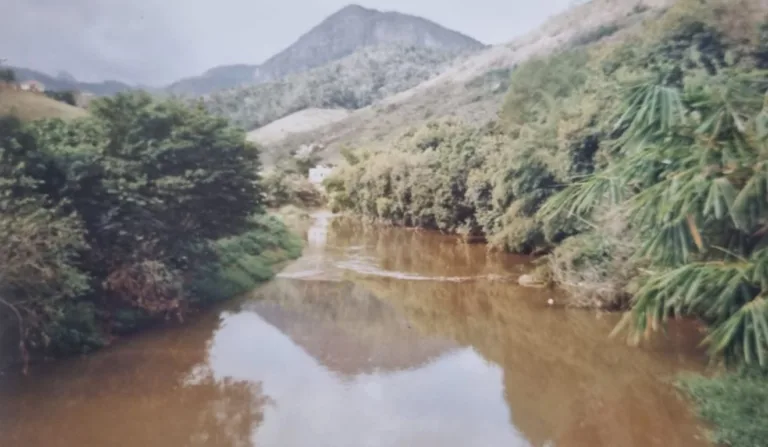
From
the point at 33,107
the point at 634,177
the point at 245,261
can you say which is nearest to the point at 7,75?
the point at 33,107

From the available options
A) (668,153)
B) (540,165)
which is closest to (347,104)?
(540,165)

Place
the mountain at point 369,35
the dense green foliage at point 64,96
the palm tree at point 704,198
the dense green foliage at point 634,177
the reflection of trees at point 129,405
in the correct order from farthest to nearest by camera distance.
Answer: the mountain at point 369,35
the dense green foliage at point 64,96
the reflection of trees at point 129,405
the dense green foliage at point 634,177
the palm tree at point 704,198

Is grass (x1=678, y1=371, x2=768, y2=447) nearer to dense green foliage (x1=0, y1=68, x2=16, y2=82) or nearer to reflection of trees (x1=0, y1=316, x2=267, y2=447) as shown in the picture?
reflection of trees (x1=0, y1=316, x2=267, y2=447)

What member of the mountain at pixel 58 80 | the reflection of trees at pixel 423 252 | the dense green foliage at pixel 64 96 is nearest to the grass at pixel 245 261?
the reflection of trees at pixel 423 252

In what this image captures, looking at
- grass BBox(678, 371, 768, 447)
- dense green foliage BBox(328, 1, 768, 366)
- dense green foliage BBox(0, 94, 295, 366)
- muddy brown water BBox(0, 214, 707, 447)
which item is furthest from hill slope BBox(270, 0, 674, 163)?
grass BBox(678, 371, 768, 447)

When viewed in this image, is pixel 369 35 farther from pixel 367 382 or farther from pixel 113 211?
pixel 367 382

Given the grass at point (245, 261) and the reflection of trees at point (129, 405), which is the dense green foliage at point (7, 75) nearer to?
the reflection of trees at point (129, 405)
